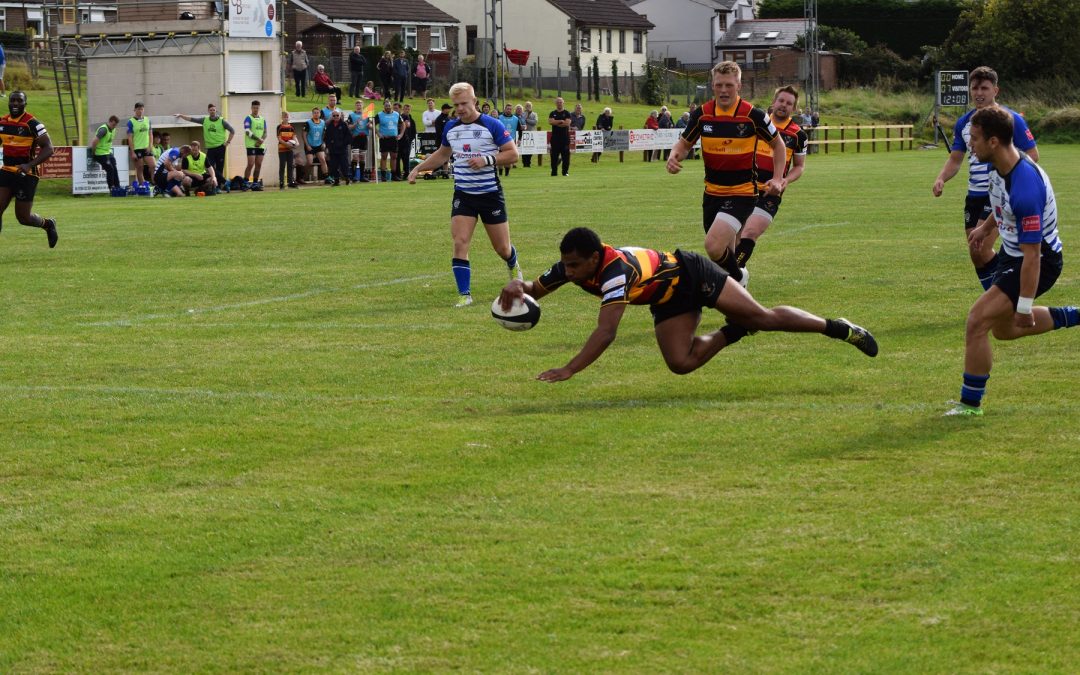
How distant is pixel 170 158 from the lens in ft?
116

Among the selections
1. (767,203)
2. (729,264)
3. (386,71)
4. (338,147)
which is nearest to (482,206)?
(729,264)

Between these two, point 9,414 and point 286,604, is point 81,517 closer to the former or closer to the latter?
point 286,604

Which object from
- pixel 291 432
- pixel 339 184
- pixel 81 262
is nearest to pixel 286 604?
pixel 291 432

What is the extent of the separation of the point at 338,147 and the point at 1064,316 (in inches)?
1274

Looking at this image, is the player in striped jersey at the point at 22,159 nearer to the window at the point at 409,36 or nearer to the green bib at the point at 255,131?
the green bib at the point at 255,131

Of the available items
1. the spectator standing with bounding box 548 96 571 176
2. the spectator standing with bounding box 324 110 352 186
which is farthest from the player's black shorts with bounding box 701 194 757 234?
the spectator standing with bounding box 548 96 571 176

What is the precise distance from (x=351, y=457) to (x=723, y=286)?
2.77 meters

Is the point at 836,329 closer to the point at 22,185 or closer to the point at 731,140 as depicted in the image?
the point at 731,140

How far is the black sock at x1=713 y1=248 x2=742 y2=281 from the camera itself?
1377 cm

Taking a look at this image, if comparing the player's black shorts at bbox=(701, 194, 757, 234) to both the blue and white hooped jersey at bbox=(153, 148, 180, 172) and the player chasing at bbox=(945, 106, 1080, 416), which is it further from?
the blue and white hooped jersey at bbox=(153, 148, 180, 172)

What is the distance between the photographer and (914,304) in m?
13.9

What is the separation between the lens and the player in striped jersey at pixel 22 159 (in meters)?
20.1

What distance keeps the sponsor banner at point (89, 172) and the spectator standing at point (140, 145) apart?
303mm

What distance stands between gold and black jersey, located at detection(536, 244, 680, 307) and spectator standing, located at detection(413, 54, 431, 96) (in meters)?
52.5
